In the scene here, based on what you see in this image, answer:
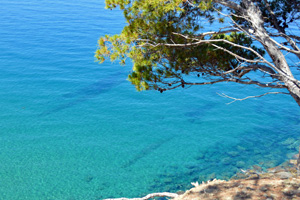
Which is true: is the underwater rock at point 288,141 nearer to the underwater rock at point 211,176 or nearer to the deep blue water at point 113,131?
the deep blue water at point 113,131

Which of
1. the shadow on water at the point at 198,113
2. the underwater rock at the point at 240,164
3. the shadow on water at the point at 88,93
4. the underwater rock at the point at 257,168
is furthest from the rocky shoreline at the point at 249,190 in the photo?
the shadow on water at the point at 88,93

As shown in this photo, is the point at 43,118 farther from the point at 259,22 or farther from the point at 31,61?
the point at 259,22

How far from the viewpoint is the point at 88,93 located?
16.5 m

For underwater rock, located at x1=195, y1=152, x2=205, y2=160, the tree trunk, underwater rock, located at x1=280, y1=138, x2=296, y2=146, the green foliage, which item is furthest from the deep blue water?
the tree trunk

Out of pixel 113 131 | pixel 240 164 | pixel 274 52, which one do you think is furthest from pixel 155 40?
pixel 113 131

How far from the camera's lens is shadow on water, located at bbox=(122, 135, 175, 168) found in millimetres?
10984

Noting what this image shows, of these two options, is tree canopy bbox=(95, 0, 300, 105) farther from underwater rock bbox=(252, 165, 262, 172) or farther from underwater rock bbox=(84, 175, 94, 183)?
underwater rock bbox=(252, 165, 262, 172)

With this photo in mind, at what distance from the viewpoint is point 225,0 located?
644 cm

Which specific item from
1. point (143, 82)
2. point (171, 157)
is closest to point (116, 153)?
point (171, 157)

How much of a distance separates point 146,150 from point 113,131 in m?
2.09

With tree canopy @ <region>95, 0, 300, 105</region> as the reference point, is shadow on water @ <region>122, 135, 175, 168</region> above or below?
below

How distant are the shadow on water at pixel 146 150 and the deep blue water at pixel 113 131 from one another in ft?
0.14

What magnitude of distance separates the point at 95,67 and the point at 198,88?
727 cm

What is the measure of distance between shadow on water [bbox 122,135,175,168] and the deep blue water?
0.14 ft
